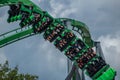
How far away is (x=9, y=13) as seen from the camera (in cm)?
2419

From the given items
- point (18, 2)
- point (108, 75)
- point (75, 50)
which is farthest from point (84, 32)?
point (18, 2)

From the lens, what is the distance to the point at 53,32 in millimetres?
25188

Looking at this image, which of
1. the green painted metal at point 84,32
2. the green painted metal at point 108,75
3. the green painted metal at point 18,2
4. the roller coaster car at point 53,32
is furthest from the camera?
the green painted metal at point 84,32

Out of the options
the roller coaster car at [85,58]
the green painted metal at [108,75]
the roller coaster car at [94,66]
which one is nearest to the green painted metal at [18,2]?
the roller coaster car at [85,58]

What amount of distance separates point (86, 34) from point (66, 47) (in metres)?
2.72

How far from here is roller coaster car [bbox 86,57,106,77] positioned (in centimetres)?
2509

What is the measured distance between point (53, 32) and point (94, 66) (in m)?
2.99

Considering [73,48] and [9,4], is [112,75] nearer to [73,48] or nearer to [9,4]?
[73,48]

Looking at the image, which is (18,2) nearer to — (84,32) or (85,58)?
(85,58)

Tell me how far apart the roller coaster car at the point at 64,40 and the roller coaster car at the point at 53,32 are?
0.24 metres

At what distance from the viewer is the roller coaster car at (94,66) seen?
25.1 m

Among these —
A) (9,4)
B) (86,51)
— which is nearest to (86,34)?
(86,51)

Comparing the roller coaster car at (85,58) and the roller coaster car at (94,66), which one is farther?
the roller coaster car at (85,58)

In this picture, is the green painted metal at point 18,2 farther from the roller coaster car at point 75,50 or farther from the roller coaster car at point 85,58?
the roller coaster car at point 85,58
